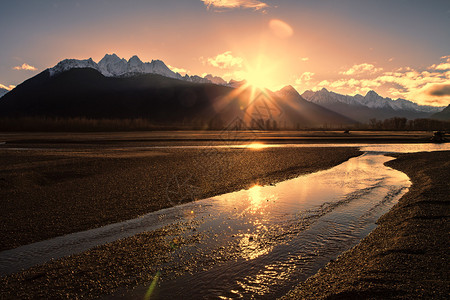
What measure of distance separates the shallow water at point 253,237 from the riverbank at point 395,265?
576 millimetres

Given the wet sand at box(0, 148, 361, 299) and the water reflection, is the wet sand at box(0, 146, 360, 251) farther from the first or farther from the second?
the water reflection

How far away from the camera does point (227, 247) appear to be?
8.99m

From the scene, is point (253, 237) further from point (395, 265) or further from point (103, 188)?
point (103, 188)

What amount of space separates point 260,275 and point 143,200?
8.91m

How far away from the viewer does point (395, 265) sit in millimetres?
6645

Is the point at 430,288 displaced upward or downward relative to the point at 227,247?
upward

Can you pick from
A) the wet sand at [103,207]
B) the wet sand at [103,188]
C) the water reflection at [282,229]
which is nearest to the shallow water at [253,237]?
the water reflection at [282,229]

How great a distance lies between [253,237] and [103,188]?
1102 cm

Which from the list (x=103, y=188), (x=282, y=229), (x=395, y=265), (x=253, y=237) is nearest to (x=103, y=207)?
(x=103, y=188)

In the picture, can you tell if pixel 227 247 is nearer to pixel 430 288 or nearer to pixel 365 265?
pixel 365 265

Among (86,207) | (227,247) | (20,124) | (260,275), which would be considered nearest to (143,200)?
(86,207)

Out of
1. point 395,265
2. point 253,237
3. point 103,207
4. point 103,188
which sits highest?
point 395,265

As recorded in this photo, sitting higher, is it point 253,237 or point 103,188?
point 103,188

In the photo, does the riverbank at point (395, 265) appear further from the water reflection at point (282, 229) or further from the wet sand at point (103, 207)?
the wet sand at point (103, 207)
